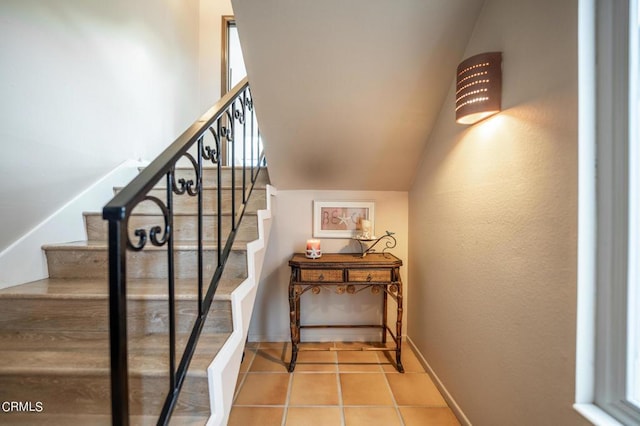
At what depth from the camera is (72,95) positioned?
142 centimetres

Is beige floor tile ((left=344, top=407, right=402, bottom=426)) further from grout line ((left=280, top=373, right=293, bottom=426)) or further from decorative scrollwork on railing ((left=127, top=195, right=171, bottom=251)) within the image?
decorative scrollwork on railing ((left=127, top=195, right=171, bottom=251))

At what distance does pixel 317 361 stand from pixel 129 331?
4.29ft

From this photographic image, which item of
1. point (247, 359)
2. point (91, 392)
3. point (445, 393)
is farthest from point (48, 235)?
point (445, 393)

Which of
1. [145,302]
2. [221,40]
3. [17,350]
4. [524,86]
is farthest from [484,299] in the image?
[221,40]

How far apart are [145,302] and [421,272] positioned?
1746mm

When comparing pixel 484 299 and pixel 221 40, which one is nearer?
pixel 484 299

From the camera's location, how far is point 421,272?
1.92m

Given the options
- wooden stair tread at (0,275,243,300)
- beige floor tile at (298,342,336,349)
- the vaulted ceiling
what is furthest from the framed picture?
wooden stair tread at (0,275,243,300)

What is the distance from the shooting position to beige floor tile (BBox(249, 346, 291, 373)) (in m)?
1.84

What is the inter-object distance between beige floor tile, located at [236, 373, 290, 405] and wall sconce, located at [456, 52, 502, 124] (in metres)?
1.87

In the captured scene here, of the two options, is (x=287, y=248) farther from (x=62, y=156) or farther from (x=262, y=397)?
(x=62, y=156)

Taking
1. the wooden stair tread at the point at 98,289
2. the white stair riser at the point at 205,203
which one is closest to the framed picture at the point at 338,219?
the white stair riser at the point at 205,203

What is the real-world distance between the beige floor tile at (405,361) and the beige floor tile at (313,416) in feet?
1.82

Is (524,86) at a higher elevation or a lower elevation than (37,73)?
lower
